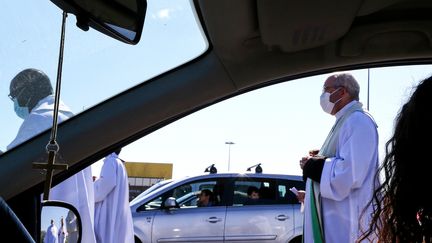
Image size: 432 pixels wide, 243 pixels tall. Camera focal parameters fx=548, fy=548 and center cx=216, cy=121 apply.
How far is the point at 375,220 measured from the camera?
154cm

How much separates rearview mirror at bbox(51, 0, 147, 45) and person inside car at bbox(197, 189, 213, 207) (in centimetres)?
619

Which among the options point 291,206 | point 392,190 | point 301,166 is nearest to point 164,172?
point 291,206

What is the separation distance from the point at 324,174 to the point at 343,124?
1.15 feet

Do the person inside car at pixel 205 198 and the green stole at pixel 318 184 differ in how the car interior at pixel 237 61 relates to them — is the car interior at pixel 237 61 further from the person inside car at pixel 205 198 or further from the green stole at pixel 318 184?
the person inside car at pixel 205 198

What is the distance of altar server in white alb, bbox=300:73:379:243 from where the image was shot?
324cm

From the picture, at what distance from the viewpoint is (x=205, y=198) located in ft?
26.0

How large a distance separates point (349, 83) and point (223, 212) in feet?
14.4

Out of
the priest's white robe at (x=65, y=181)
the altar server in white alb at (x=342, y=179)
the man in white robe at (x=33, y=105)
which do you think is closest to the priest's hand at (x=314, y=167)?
the altar server in white alb at (x=342, y=179)

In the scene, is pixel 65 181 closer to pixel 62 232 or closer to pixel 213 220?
pixel 62 232

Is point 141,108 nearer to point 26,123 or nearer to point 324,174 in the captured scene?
point 26,123

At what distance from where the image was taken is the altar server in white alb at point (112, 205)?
4.23m

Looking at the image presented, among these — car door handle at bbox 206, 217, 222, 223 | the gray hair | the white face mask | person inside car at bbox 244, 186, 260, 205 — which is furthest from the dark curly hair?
person inside car at bbox 244, 186, 260, 205

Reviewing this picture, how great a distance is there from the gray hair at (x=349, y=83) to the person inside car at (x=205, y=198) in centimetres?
448

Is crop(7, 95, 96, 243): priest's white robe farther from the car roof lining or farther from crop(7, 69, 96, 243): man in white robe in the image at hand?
the car roof lining
